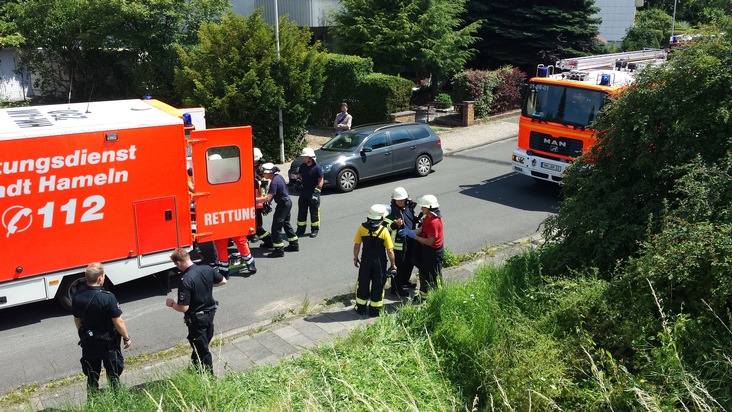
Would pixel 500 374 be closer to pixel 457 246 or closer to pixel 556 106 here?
pixel 457 246

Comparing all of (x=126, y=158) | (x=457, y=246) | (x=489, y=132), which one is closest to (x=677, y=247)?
(x=457, y=246)

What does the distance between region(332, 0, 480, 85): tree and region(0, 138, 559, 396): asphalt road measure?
8.12m

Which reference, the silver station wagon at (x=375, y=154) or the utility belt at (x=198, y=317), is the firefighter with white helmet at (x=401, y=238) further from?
the silver station wagon at (x=375, y=154)

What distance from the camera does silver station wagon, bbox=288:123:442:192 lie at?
1520 cm

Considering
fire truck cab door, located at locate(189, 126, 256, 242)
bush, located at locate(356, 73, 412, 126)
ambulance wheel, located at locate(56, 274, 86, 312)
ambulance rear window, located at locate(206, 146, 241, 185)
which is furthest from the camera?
bush, located at locate(356, 73, 412, 126)

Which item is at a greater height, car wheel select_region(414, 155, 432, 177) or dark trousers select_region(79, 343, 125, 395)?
car wheel select_region(414, 155, 432, 177)

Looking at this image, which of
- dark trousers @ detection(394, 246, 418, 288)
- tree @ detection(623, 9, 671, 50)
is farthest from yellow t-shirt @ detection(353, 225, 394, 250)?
tree @ detection(623, 9, 671, 50)

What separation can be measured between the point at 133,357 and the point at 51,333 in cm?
147

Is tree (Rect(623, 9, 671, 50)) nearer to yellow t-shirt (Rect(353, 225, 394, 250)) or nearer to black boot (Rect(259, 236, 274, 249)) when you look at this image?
black boot (Rect(259, 236, 274, 249))

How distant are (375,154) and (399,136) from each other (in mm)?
970

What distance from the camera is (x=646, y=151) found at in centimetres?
745

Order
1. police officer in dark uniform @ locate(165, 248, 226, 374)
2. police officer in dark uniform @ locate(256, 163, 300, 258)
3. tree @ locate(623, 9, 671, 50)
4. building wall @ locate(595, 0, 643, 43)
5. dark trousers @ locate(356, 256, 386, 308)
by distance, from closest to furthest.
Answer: police officer in dark uniform @ locate(165, 248, 226, 374) < dark trousers @ locate(356, 256, 386, 308) < police officer in dark uniform @ locate(256, 163, 300, 258) < tree @ locate(623, 9, 671, 50) < building wall @ locate(595, 0, 643, 43)

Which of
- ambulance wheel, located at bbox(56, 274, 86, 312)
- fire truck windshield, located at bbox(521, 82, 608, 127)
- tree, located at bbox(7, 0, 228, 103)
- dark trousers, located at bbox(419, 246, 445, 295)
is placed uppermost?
tree, located at bbox(7, 0, 228, 103)

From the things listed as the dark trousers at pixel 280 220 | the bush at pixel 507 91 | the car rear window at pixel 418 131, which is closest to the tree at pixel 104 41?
the car rear window at pixel 418 131
